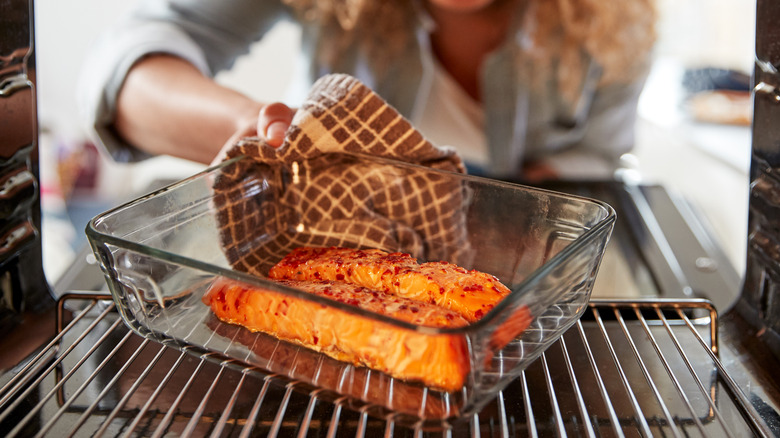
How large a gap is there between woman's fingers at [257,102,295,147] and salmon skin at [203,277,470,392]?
0.17m

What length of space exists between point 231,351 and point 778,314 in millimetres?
454

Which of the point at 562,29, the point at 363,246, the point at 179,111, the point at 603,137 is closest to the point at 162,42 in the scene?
the point at 179,111

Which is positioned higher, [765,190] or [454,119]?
[765,190]

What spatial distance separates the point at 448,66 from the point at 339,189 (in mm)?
947

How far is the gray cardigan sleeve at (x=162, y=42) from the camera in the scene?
42.5 inches

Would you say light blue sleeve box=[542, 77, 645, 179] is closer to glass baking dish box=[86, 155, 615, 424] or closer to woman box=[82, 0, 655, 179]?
woman box=[82, 0, 655, 179]

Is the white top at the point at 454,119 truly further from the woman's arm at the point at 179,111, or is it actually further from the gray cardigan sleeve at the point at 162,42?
the woman's arm at the point at 179,111

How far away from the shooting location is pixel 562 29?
4.68 ft

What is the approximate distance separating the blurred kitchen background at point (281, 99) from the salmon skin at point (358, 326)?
1678 mm

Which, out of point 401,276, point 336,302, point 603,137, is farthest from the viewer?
point 603,137

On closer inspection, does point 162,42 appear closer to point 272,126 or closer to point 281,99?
point 272,126

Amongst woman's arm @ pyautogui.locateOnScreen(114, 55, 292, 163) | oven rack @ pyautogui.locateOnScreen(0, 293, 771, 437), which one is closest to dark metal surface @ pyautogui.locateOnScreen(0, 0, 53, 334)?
oven rack @ pyautogui.locateOnScreen(0, 293, 771, 437)

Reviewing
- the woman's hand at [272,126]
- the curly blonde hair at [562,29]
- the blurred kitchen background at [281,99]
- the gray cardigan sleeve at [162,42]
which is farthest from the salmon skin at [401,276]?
the blurred kitchen background at [281,99]

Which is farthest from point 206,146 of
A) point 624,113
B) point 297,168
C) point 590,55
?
point 624,113
